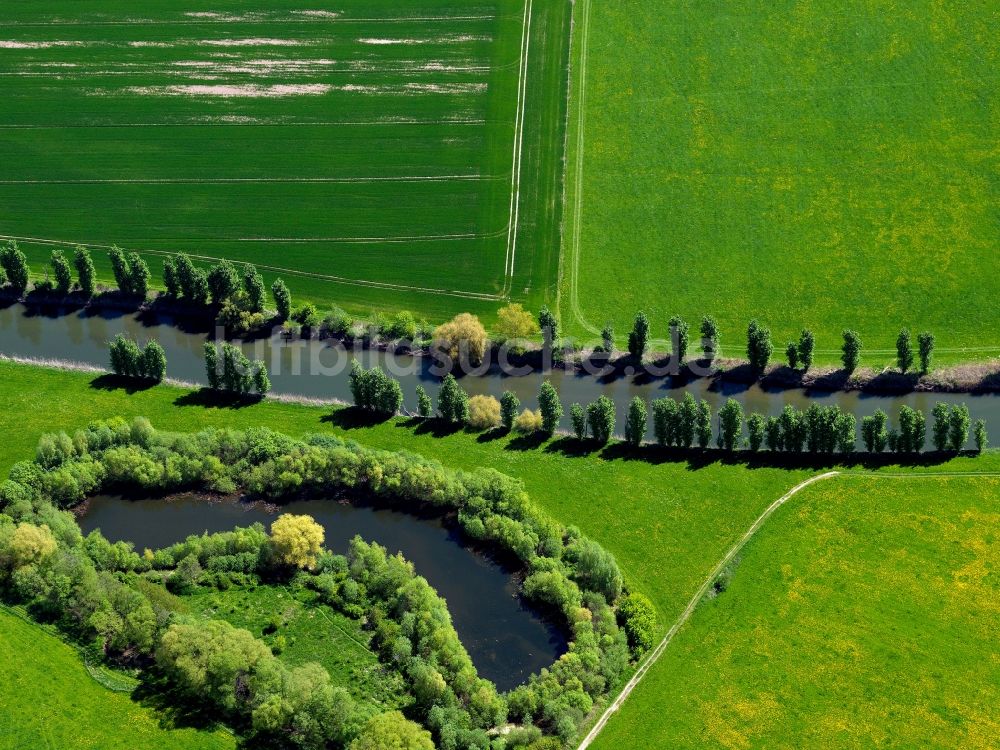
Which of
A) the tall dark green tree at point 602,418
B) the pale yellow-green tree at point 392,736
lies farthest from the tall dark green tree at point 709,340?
the pale yellow-green tree at point 392,736

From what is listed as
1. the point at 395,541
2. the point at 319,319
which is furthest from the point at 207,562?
the point at 319,319

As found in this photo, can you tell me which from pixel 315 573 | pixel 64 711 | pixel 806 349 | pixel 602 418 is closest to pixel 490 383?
pixel 602 418

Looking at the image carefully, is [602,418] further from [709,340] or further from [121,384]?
[121,384]

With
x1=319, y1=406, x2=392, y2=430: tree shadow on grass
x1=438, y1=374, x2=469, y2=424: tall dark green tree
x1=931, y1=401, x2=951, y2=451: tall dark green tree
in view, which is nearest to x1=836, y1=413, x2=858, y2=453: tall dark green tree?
x1=931, y1=401, x2=951, y2=451: tall dark green tree

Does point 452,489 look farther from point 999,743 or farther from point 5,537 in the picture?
point 999,743

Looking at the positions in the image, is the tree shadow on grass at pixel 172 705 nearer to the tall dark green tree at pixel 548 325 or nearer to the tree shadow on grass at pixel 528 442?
the tree shadow on grass at pixel 528 442

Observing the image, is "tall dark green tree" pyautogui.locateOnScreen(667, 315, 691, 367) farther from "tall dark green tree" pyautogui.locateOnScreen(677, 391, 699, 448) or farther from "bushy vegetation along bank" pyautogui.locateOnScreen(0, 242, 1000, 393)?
"tall dark green tree" pyautogui.locateOnScreen(677, 391, 699, 448)
